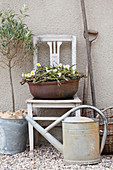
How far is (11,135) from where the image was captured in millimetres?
2654

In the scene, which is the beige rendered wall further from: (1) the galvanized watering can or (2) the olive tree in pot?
(1) the galvanized watering can

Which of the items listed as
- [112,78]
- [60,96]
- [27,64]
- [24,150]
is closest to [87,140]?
[60,96]

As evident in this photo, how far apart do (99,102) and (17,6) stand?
1.51 meters

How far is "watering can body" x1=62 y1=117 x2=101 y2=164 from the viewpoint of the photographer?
2.27 meters

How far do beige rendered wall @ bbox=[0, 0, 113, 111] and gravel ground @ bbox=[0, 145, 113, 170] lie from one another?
849 mm

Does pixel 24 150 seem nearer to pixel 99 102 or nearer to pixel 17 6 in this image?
pixel 99 102

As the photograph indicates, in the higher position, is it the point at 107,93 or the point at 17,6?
the point at 17,6

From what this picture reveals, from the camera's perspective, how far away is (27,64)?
122 inches

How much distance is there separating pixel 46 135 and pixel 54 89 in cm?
45

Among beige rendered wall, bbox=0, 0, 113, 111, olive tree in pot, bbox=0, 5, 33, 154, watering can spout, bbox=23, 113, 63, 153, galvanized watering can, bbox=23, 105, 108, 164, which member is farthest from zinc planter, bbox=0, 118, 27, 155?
beige rendered wall, bbox=0, 0, 113, 111

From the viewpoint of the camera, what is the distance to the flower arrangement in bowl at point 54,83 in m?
2.54

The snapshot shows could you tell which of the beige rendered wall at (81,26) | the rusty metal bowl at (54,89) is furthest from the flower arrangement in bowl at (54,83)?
the beige rendered wall at (81,26)

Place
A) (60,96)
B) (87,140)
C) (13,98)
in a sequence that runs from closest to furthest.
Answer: (87,140) < (60,96) < (13,98)

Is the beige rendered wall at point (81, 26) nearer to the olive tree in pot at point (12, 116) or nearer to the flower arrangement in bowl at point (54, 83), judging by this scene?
the olive tree in pot at point (12, 116)
